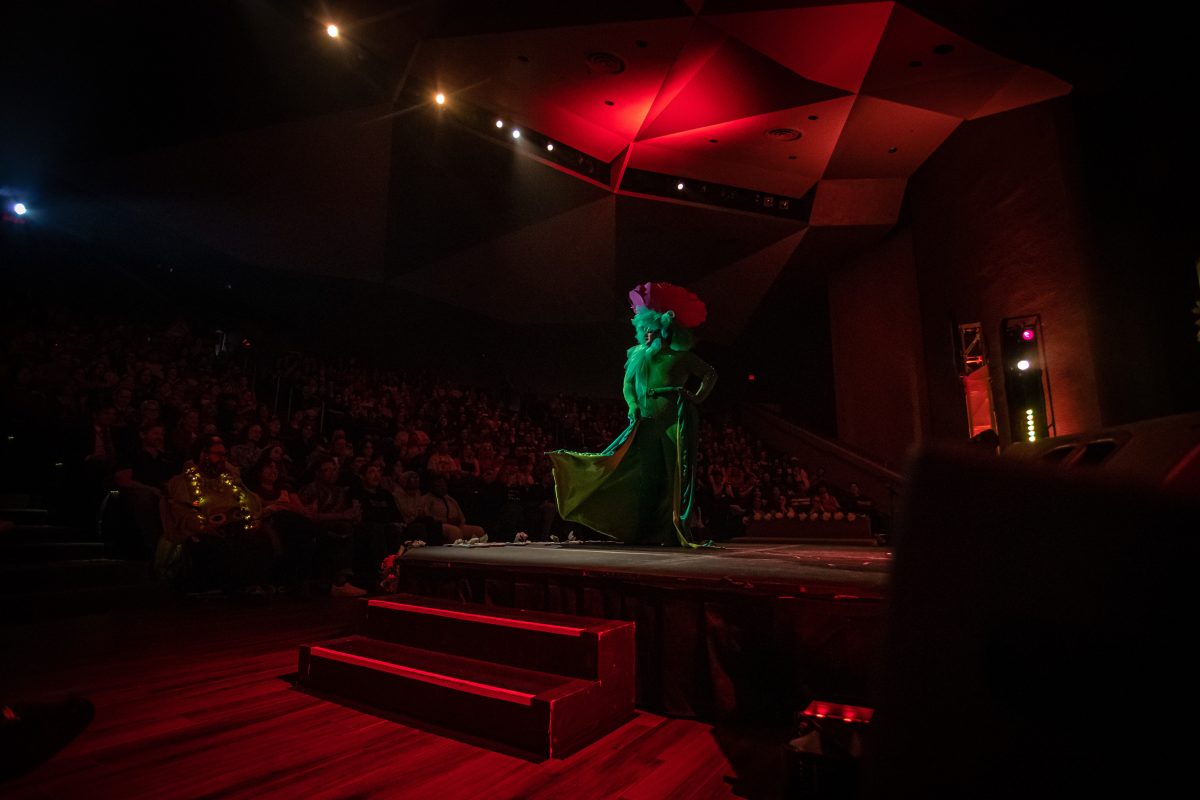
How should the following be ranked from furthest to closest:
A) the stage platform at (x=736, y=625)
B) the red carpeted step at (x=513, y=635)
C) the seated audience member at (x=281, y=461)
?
the seated audience member at (x=281, y=461) < the red carpeted step at (x=513, y=635) < the stage platform at (x=736, y=625)

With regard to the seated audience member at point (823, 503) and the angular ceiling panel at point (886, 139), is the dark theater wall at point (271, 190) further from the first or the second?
the seated audience member at point (823, 503)

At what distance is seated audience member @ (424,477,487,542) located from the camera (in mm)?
6438

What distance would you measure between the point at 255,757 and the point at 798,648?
2.00 metres

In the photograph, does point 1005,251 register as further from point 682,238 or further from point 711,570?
point 711,570

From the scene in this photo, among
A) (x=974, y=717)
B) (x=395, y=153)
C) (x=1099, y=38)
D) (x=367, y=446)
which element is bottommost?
(x=974, y=717)

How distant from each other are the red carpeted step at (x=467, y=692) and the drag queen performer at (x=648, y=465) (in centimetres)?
194

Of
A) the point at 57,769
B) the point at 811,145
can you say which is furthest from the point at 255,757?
the point at 811,145

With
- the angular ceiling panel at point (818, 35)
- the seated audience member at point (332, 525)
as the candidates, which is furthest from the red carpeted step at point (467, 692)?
the angular ceiling panel at point (818, 35)

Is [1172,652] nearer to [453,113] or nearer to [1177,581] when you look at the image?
[1177,581]

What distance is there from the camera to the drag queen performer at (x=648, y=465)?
14.7ft

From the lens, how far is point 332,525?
573 cm

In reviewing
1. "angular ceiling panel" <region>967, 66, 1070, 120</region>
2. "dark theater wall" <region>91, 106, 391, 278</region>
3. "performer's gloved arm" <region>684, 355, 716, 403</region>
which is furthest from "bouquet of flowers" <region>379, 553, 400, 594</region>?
"angular ceiling panel" <region>967, 66, 1070, 120</region>

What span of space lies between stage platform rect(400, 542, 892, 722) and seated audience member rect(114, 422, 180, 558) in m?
4.11

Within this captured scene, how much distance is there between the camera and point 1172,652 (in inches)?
12.8
